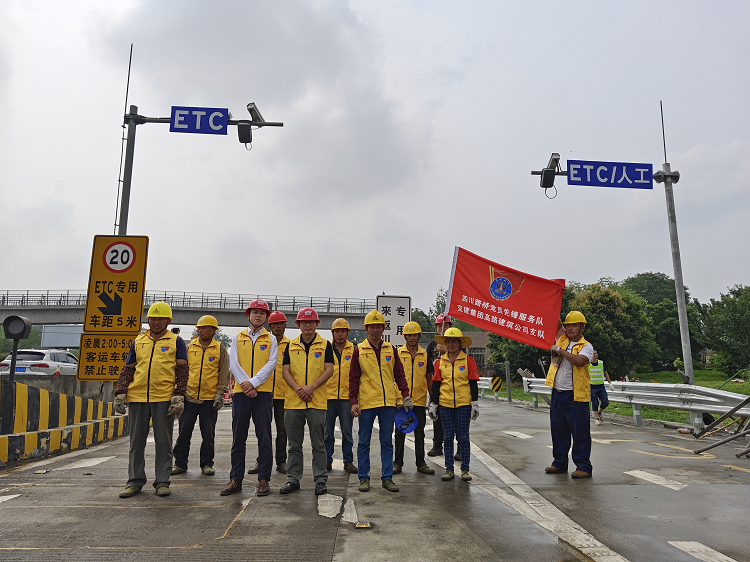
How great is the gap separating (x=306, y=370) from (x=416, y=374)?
201 cm

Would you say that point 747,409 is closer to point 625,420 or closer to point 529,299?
point 529,299

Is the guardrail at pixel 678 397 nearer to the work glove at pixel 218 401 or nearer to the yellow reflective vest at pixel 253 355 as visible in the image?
the yellow reflective vest at pixel 253 355

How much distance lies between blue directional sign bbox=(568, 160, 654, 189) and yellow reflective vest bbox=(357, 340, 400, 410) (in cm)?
854

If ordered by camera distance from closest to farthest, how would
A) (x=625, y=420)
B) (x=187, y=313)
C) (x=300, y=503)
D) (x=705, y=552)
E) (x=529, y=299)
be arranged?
1. (x=705, y=552)
2. (x=300, y=503)
3. (x=529, y=299)
4. (x=625, y=420)
5. (x=187, y=313)

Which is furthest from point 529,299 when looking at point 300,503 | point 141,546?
point 141,546

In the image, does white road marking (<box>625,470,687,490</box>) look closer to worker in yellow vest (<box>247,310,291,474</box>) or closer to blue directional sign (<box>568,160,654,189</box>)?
worker in yellow vest (<box>247,310,291,474</box>)

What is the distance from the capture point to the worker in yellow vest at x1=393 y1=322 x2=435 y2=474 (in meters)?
7.66

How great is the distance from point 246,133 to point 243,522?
8649 millimetres

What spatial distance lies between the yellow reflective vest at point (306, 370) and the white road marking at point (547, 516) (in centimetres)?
214

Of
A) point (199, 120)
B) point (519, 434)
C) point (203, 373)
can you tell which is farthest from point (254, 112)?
point (519, 434)

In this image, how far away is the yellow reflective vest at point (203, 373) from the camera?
757cm

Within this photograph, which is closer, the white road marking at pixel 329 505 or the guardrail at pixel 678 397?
the white road marking at pixel 329 505

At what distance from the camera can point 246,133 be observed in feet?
37.8

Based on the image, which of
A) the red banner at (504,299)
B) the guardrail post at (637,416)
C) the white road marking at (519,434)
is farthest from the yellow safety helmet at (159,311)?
the guardrail post at (637,416)
